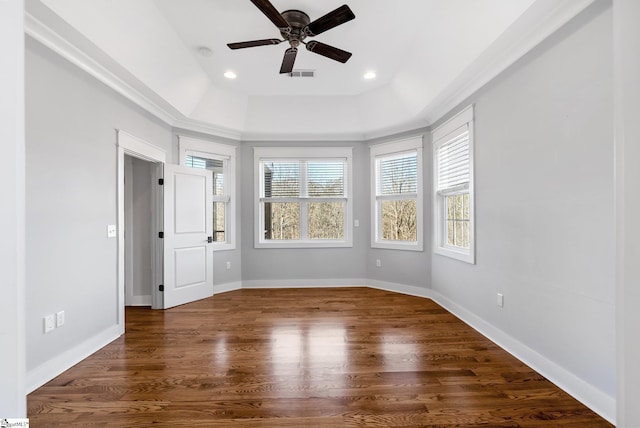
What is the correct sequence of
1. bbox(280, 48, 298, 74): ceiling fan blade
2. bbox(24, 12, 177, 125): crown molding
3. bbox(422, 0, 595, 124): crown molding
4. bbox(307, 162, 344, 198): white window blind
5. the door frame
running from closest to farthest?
bbox(422, 0, 595, 124): crown molding < bbox(24, 12, 177, 125): crown molding < bbox(280, 48, 298, 74): ceiling fan blade < the door frame < bbox(307, 162, 344, 198): white window blind

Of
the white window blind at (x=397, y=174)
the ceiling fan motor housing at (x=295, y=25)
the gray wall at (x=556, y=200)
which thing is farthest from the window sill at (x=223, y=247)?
the gray wall at (x=556, y=200)

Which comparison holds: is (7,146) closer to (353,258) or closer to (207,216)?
(207,216)

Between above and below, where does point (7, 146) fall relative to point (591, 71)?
below

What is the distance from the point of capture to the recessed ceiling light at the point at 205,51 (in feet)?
10.4

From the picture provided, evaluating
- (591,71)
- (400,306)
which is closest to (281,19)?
(591,71)

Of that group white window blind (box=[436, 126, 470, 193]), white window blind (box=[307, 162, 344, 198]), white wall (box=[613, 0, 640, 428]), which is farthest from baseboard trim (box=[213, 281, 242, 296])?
white wall (box=[613, 0, 640, 428])

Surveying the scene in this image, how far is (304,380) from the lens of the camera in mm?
2100

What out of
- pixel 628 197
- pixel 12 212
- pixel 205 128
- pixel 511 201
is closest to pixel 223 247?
pixel 205 128

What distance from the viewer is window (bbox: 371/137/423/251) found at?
4320 mm

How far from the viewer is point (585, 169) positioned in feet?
6.01

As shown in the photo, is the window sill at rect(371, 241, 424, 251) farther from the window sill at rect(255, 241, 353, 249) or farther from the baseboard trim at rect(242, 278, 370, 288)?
the baseboard trim at rect(242, 278, 370, 288)

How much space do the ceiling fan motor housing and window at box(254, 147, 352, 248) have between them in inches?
94.8

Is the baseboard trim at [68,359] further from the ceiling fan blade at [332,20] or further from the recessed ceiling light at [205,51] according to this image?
the ceiling fan blade at [332,20]

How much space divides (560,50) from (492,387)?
2.40 m
